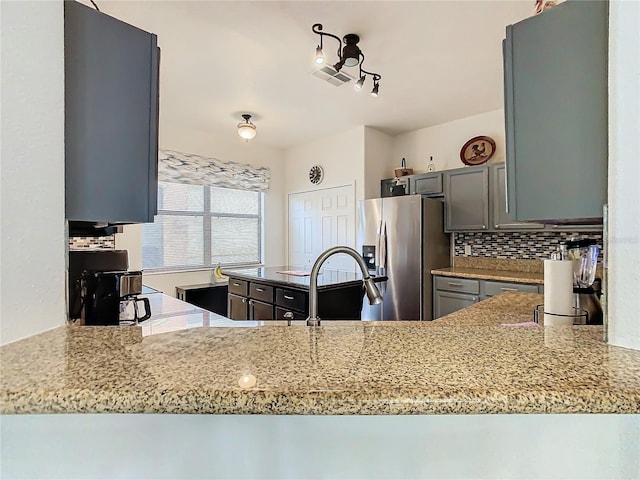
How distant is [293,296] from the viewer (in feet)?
9.26

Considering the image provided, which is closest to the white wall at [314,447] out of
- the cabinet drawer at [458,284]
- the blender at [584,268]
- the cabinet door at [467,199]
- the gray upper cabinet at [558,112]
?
the gray upper cabinet at [558,112]

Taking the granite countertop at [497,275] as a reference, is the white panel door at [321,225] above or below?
above

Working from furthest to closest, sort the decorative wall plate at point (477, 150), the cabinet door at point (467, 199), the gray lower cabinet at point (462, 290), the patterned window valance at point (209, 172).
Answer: the patterned window valance at point (209, 172) < the decorative wall plate at point (477, 150) < the cabinet door at point (467, 199) < the gray lower cabinet at point (462, 290)

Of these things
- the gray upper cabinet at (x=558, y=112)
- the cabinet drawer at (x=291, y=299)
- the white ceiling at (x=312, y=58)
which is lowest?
the cabinet drawer at (x=291, y=299)

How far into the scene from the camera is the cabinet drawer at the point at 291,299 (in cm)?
273

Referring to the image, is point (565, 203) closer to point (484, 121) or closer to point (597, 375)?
point (597, 375)

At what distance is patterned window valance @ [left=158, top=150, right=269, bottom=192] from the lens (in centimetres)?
420

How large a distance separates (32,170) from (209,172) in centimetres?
403

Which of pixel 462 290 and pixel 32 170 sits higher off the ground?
pixel 32 170

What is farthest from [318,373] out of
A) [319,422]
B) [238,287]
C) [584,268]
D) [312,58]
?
[238,287]

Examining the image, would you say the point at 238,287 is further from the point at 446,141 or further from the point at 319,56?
the point at 446,141

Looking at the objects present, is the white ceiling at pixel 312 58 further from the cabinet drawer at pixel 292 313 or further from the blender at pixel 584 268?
the cabinet drawer at pixel 292 313

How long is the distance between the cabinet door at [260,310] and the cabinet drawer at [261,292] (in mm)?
47

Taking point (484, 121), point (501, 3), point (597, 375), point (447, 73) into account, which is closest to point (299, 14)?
point (501, 3)
